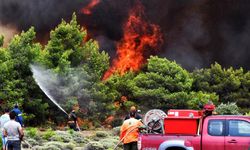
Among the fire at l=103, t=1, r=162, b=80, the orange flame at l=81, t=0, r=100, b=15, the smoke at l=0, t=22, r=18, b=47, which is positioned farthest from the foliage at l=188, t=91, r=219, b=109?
the smoke at l=0, t=22, r=18, b=47

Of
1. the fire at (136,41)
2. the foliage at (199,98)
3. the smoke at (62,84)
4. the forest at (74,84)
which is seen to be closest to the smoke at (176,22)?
the fire at (136,41)

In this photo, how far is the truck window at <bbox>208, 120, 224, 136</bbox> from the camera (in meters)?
16.6

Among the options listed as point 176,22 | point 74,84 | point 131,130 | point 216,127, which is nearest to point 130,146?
point 131,130

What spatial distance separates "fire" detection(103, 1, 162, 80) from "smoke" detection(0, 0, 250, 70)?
0.68 metres

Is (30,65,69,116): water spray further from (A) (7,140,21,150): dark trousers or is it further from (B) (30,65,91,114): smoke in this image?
(A) (7,140,21,150): dark trousers

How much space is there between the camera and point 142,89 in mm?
44750

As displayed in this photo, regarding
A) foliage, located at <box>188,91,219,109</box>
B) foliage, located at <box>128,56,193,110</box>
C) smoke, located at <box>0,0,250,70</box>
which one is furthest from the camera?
smoke, located at <box>0,0,250,70</box>

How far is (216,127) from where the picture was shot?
16.7m

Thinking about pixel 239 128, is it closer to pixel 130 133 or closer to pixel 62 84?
pixel 130 133

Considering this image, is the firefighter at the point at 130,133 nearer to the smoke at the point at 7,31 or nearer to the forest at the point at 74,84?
the forest at the point at 74,84

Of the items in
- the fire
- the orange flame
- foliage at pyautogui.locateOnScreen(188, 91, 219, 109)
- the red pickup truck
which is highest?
the orange flame

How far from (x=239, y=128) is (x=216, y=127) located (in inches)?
25.4

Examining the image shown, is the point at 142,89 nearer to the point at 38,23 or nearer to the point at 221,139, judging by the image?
the point at 38,23

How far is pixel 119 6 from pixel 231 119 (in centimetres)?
4578
